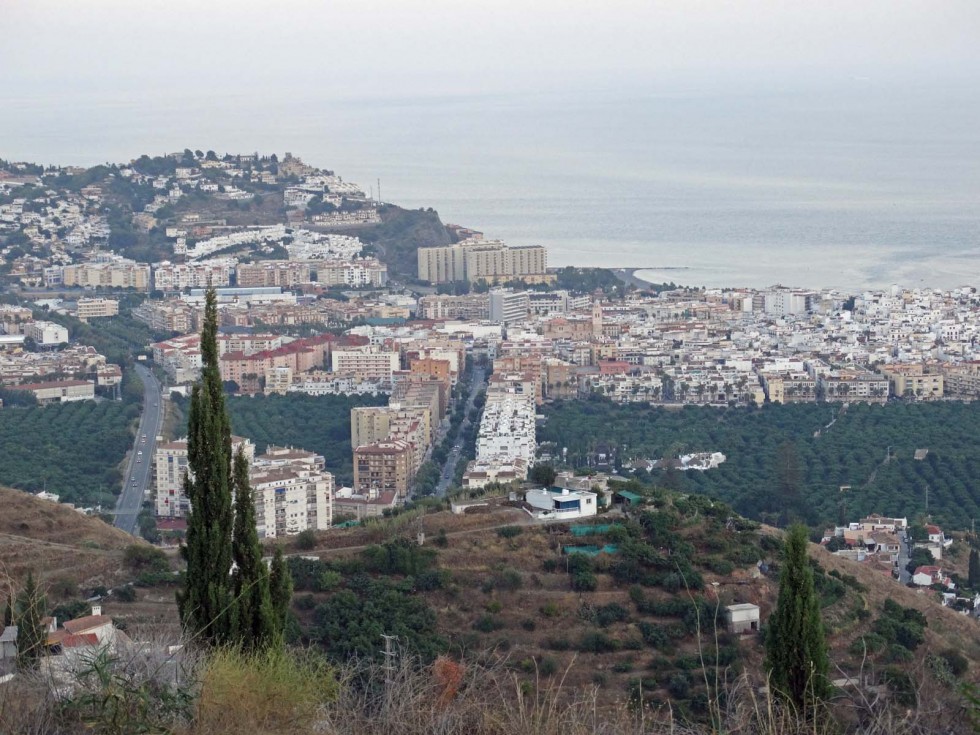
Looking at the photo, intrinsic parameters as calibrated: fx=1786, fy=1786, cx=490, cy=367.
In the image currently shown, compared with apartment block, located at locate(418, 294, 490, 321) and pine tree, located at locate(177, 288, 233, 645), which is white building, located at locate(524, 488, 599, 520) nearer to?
pine tree, located at locate(177, 288, 233, 645)

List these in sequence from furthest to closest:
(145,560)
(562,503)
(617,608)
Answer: (562,503)
(145,560)
(617,608)

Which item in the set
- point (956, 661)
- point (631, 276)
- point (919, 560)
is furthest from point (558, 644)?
point (631, 276)

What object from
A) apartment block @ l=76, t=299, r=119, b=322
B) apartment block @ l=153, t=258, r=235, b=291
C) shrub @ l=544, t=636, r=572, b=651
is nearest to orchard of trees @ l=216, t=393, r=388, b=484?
apartment block @ l=76, t=299, r=119, b=322

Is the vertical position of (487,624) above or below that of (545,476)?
below

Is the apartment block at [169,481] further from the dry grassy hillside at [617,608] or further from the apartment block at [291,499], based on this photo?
the dry grassy hillside at [617,608]

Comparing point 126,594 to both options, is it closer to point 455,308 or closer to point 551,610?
point 551,610

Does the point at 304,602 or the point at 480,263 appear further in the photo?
the point at 480,263

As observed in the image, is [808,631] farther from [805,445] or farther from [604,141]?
[604,141]
